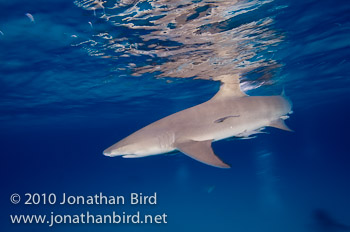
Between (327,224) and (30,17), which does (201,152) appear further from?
(327,224)

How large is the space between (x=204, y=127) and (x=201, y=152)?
1.53 metres

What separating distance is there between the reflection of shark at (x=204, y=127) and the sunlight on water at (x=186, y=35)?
276 centimetres

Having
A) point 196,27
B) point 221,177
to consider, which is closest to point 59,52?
point 196,27

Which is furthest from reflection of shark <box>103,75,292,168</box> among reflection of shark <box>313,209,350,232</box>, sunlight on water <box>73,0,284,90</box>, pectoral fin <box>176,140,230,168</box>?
reflection of shark <box>313,209,350,232</box>

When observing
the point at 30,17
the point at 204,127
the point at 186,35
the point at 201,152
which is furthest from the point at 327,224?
the point at 30,17

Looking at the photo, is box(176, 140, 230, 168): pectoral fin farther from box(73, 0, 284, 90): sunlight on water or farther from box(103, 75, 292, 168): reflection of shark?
box(73, 0, 284, 90): sunlight on water

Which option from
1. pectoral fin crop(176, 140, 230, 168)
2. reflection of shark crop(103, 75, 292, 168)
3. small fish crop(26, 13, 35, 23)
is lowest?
pectoral fin crop(176, 140, 230, 168)

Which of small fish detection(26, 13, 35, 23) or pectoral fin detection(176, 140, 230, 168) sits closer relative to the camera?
pectoral fin detection(176, 140, 230, 168)

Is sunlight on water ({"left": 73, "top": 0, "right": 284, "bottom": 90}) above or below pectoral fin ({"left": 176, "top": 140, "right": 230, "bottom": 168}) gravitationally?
above

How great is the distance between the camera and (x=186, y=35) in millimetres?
9531

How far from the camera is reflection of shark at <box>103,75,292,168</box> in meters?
4.85

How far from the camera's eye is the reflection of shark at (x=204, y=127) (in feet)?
15.9

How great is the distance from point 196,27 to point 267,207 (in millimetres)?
32642

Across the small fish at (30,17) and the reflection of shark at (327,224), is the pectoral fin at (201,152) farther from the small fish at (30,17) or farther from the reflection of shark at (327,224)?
the reflection of shark at (327,224)
